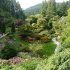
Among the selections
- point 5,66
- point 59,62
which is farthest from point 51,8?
point 59,62

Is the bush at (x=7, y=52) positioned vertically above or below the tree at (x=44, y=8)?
below

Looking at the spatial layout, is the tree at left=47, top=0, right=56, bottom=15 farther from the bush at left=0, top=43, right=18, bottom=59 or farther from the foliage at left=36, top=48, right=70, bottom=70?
the foliage at left=36, top=48, right=70, bottom=70

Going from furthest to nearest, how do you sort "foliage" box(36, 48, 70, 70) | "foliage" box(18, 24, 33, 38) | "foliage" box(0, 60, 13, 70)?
"foliage" box(18, 24, 33, 38) < "foliage" box(0, 60, 13, 70) < "foliage" box(36, 48, 70, 70)

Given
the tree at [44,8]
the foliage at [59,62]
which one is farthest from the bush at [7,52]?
the tree at [44,8]

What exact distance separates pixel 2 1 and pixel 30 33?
39.3 metres

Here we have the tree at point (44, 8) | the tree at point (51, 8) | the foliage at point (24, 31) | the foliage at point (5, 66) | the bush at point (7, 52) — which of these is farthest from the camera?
the tree at point (44, 8)

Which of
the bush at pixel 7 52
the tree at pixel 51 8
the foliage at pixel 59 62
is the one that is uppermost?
the tree at pixel 51 8

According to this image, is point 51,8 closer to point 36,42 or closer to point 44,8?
point 44,8

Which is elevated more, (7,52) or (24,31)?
(24,31)

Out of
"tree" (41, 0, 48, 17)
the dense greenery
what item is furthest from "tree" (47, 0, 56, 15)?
"tree" (41, 0, 48, 17)

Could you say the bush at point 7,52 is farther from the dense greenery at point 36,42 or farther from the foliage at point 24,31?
the foliage at point 24,31

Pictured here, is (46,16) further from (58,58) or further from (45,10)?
(58,58)

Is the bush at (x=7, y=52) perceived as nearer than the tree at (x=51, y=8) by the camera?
Yes

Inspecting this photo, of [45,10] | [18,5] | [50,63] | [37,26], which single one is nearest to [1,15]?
[37,26]
